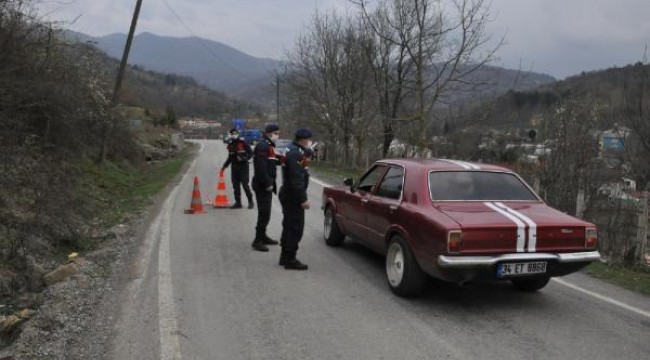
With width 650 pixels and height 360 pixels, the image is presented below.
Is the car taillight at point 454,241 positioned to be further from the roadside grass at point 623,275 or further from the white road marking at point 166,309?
the roadside grass at point 623,275

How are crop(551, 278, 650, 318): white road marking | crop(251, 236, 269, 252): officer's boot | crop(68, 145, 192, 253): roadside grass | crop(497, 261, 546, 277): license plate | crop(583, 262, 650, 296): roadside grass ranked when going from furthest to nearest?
crop(68, 145, 192, 253): roadside grass → crop(251, 236, 269, 252): officer's boot → crop(583, 262, 650, 296): roadside grass → crop(551, 278, 650, 318): white road marking → crop(497, 261, 546, 277): license plate

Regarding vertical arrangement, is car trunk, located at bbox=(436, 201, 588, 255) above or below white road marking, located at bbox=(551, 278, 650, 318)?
above

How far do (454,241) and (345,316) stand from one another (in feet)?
4.04

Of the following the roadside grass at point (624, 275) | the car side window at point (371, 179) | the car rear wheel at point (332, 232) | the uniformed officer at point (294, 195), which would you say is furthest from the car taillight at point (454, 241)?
the car rear wheel at point (332, 232)

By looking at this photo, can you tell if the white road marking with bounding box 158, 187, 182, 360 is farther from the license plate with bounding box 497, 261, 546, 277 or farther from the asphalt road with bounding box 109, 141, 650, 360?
the license plate with bounding box 497, 261, 546, 277

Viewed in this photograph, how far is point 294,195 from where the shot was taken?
7324 millimetres

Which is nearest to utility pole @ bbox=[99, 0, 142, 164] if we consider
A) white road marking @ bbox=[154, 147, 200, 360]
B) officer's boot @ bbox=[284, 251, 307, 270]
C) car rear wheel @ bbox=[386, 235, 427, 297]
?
white road marking @ bbox=[154, 147, 200, 360]

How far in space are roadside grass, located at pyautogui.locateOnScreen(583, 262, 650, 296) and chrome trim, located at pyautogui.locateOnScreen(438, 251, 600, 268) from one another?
5.34 feet

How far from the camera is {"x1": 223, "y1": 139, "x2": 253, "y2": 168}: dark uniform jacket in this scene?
1284 cm

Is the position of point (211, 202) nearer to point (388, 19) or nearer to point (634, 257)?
point (634, 257)

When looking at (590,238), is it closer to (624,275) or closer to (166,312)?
(624,275)

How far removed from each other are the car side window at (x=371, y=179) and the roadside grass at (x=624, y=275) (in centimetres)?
307

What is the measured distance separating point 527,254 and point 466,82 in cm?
1575

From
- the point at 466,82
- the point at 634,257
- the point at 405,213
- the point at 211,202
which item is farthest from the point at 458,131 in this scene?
the point at 405,213
